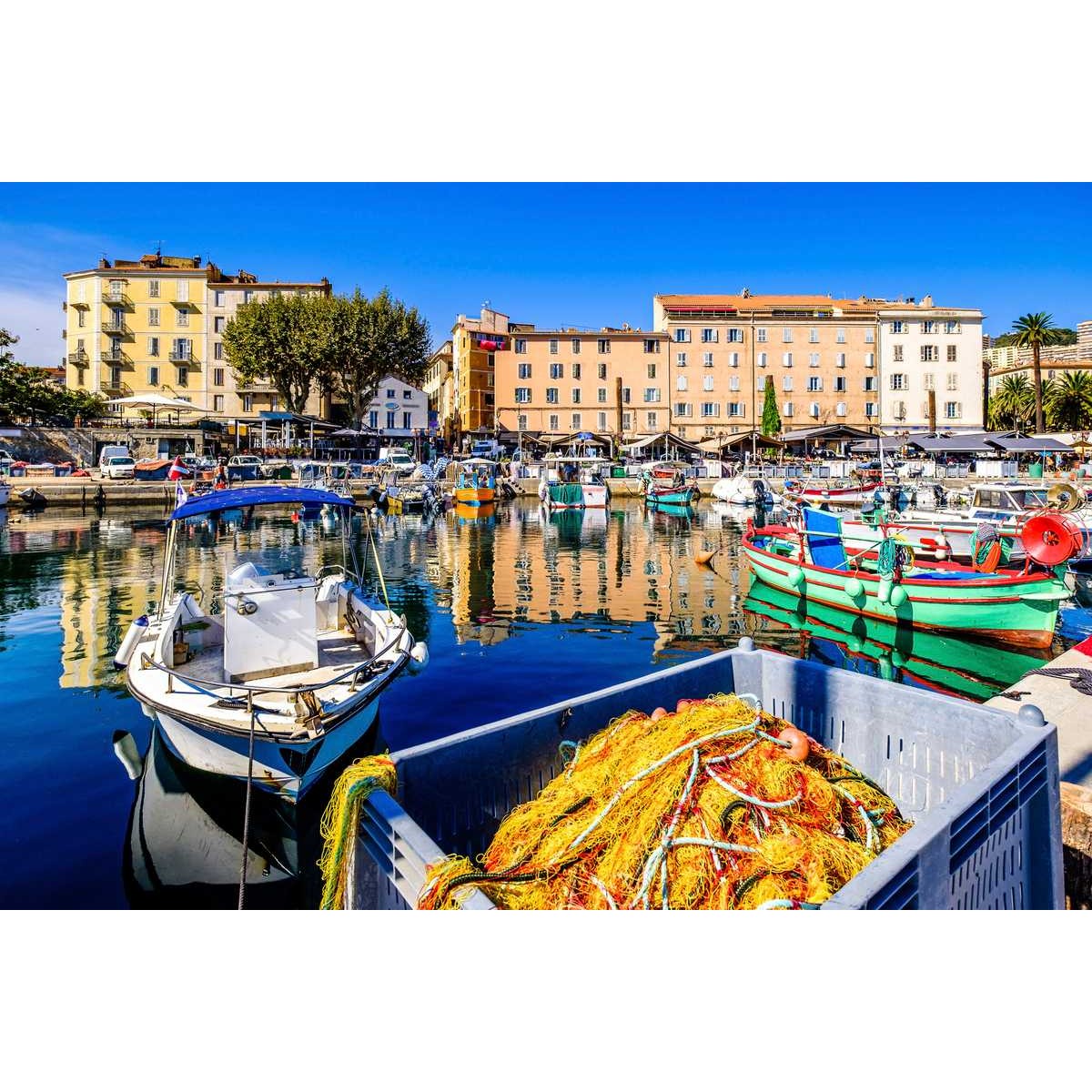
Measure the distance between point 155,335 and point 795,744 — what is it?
73288 millimetres

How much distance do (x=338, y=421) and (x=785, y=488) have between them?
41715 mm

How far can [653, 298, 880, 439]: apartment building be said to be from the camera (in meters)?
65.9

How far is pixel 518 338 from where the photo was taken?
216ft

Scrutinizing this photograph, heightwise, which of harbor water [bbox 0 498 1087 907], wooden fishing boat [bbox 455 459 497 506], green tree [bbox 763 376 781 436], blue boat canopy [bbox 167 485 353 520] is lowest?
harbor water [bbox 0 498 1087 907]

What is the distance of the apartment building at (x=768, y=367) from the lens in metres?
65.9

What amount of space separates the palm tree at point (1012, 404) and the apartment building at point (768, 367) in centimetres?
1462

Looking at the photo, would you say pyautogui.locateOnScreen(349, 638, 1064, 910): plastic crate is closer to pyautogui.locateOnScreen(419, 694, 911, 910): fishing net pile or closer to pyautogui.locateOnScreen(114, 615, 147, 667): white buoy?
pyautogui.locateOnScreen(419, 694, 911, 910): fishing net pile

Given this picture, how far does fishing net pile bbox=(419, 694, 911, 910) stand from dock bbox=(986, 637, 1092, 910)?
126 centimetres

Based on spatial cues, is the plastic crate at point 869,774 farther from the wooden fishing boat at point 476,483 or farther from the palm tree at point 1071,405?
the palm tree at point 1071,405

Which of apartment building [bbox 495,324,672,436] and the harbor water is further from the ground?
apartment building [bbox 495,324,672,436]

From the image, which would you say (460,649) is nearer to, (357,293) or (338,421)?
(357,293)

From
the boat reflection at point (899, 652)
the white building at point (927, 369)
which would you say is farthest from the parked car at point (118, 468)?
the white building at point (927, 369)

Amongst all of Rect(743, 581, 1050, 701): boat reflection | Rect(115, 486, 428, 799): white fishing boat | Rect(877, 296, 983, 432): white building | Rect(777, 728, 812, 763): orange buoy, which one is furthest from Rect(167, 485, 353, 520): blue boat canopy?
Rect(877, 296, 983, 432): white building

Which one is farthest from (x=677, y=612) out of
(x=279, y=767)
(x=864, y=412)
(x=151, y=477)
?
(x=864, y=412)
